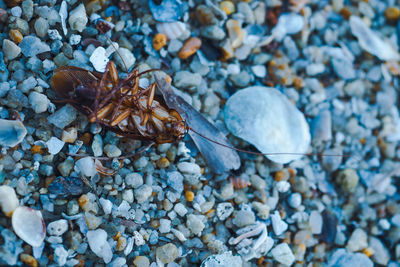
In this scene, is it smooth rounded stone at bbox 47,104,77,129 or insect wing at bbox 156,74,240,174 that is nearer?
smooth rounded stone at bbox 47,104,77,129

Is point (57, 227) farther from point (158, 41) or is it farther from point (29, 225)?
point (158, 41)

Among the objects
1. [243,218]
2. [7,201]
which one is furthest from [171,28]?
[7,201]

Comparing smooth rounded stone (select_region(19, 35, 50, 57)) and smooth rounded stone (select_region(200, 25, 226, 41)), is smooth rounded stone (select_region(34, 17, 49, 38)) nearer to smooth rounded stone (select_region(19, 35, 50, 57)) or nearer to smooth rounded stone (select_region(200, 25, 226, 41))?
smooth rounded stone (select_region(19, 35, 50, 57))

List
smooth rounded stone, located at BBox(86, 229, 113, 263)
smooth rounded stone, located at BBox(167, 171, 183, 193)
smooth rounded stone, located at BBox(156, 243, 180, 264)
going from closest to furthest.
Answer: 1. smooth rounded stone, located at BBox(86, 229, 113, 263)
2. smooth rounded stone, located at BBox(156, 243, 180, 264)
3. smooth rounded stone, located at BBox(167, 171, 183, 193)

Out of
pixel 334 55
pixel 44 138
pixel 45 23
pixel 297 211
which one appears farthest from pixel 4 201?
pixel 334 55

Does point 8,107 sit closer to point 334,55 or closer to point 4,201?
point 4,201

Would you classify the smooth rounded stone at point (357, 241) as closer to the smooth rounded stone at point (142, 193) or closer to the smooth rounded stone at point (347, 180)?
the smooth rounded stone at point (347, 180)

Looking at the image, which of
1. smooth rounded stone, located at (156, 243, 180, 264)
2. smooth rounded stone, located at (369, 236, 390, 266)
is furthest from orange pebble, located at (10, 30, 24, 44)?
smooth rounded stone, located at (369, 236, 390, 266)
